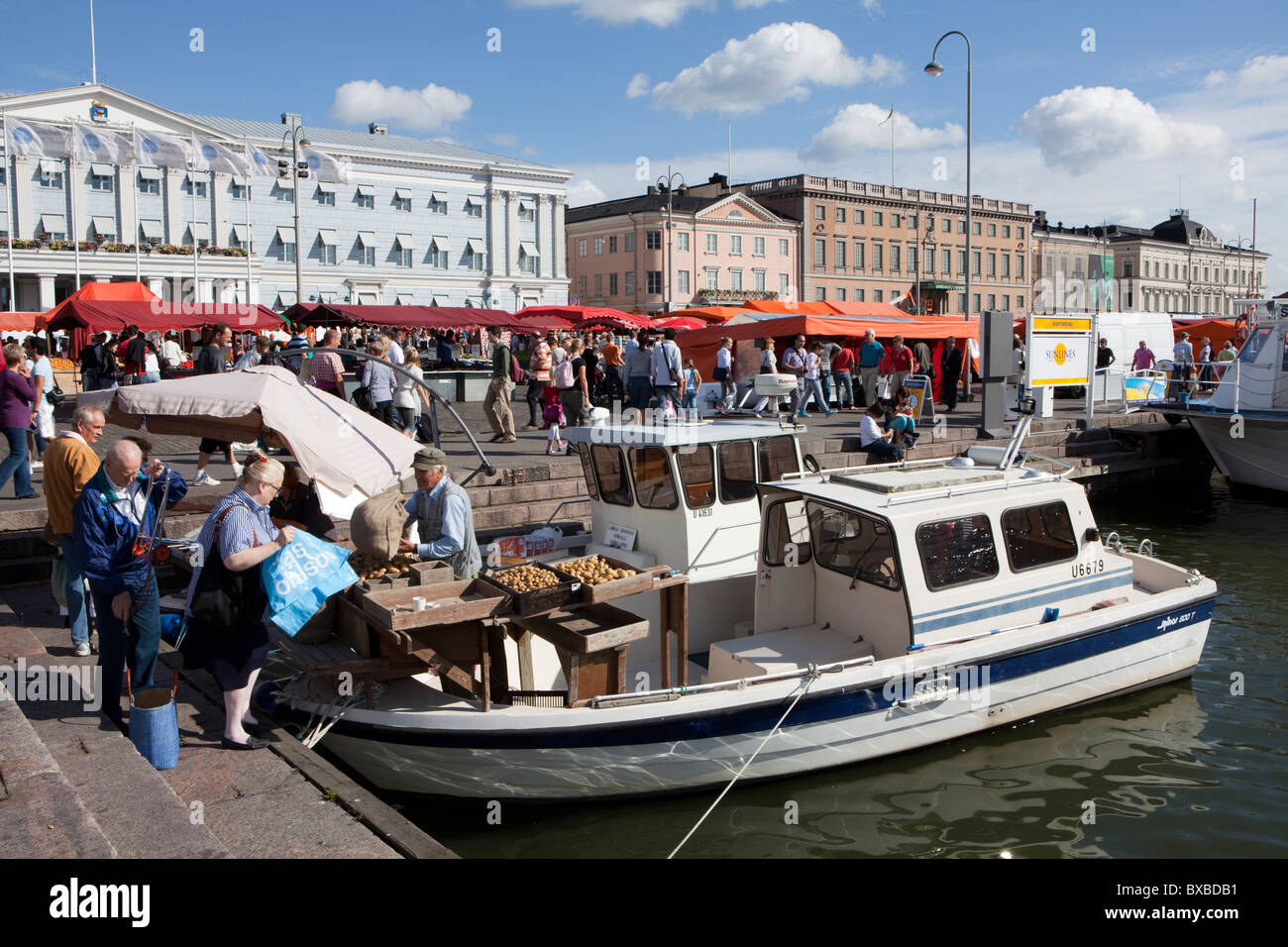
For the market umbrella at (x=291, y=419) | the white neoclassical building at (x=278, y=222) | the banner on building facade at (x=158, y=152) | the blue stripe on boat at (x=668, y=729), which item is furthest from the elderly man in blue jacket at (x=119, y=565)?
the white neoclassical building at (x=278, y=222)

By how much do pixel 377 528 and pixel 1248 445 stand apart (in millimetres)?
20181

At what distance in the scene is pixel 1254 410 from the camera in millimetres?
20875

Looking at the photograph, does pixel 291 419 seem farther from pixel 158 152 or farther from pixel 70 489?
pixel 158 152

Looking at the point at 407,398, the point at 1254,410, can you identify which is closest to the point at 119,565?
the point at 407,398

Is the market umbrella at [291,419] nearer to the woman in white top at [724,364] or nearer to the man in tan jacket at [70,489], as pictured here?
the man in tan jacket at [70,489]

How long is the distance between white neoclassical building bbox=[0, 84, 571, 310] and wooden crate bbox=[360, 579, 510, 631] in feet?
→ 137

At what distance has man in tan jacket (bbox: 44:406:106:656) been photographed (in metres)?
7.80

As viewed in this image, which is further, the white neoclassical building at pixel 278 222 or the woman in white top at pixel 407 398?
the white neoclassical building at pixel 278 222

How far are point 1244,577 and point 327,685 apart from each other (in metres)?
13.8

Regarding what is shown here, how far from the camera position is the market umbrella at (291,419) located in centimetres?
883

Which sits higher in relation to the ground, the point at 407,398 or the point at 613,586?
the point at 407,398

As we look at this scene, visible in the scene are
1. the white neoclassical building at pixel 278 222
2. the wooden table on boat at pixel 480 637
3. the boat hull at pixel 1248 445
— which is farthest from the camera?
the white neoclassical building at pixel 278 222

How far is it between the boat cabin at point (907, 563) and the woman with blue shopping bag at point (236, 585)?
380 cm
